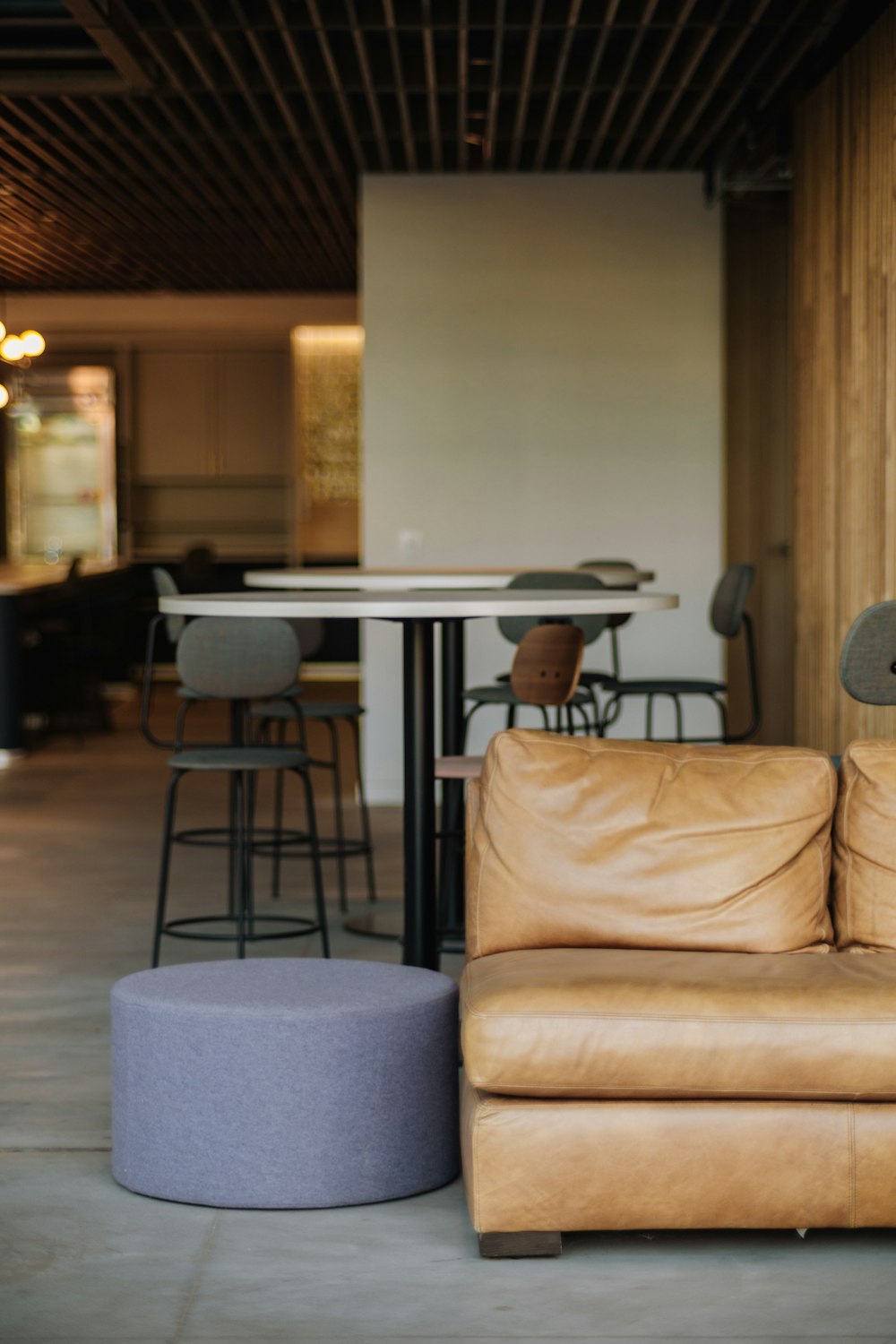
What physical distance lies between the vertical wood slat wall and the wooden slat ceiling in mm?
318

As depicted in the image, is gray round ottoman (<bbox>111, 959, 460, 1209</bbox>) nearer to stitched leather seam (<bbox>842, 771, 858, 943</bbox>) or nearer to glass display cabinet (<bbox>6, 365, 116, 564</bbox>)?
stitched leather seam (<bbox>842, 771, 858, 943</bbox>)

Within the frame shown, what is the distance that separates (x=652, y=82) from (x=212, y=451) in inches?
347

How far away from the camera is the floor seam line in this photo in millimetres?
2453

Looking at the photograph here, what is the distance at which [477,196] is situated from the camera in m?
8.20

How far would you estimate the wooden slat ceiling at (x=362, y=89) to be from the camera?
596 cm

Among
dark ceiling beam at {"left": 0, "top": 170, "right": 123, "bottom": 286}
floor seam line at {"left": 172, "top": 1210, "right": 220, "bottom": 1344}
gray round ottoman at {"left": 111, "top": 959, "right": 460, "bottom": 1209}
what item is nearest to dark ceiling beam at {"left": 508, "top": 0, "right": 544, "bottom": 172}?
dark ceiling beam at {"left": 0, "top": 170, "right": 123, "bottom": 286}

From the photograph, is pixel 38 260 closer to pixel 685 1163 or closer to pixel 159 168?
pixel 159 168

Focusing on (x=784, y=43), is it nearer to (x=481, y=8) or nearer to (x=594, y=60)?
(x=594, y=60)

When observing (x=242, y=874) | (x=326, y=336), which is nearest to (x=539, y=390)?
(x=242, y=874)

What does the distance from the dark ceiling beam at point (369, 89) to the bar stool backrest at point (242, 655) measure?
2461 millimetres

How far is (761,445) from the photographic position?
9.09 m

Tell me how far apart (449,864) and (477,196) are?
168 inches

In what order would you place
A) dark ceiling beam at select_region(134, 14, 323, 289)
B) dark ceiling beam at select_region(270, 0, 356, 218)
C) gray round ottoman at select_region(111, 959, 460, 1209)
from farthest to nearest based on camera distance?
dark ceiling beam at select_region(134, 14, 323, 289) → dark ceiling beam at select_region(270, 0, 356, 218) → gray round ottoman at select_region(111, 959, 460, 1209)

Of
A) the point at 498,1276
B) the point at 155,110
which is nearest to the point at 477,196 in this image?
the point at 155,110
